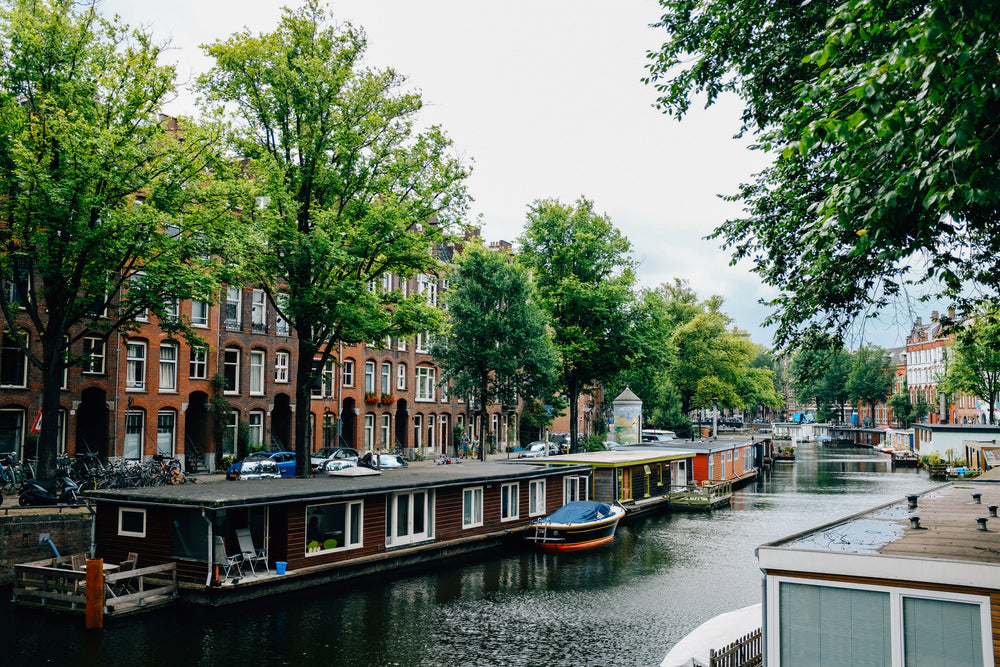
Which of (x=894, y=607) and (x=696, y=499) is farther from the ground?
(x=894, y=607)

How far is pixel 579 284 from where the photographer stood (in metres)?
51.7

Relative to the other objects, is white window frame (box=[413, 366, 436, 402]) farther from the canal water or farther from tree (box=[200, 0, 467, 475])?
the canal water

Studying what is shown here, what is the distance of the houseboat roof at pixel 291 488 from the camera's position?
20234 mm

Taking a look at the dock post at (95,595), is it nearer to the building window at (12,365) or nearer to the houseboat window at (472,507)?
the houseboat window at (472,507)

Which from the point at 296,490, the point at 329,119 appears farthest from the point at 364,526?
the point at 329,119

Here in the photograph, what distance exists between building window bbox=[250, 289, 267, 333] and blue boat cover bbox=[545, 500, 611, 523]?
22.7m

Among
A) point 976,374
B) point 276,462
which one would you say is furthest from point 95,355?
point 976,374

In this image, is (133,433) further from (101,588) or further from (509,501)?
(101,588)

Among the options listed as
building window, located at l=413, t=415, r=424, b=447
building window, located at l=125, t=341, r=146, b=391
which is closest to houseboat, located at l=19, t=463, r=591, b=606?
building window, located at l=125, t=341, r=146, b=391

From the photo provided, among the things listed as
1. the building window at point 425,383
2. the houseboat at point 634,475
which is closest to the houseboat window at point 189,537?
the houseboat at point 634,475

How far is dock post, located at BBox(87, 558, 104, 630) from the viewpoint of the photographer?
1805 centimetres

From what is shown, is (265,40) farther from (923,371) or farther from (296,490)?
(923,371)

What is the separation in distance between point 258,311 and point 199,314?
170 inches

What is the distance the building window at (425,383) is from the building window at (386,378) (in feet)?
10.6
